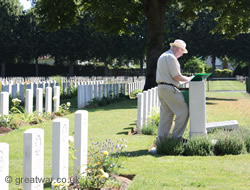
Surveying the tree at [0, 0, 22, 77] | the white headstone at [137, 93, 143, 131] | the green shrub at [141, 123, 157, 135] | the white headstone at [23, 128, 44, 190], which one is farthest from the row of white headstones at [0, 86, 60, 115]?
the tree at [0, 0, 22, 77]

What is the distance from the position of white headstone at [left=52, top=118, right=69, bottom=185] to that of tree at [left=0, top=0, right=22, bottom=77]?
5147 centimetres

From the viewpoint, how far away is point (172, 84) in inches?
322

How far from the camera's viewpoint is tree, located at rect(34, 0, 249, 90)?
2264cm

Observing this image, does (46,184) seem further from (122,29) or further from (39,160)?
(122,29)

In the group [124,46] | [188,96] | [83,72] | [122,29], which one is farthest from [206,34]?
[188,96]

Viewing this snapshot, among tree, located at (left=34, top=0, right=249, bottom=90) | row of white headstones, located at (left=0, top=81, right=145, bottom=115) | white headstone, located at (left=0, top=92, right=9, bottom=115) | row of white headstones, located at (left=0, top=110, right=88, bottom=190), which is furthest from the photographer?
tree, located at (left=34, top=0, right=249, bottom=90)

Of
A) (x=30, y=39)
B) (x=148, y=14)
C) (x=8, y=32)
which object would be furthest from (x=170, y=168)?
(x=30, y=39)

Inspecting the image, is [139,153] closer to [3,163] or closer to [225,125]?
[225,125]

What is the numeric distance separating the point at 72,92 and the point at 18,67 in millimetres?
35410

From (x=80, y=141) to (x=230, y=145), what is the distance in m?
3.72

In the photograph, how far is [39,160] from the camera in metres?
4.09

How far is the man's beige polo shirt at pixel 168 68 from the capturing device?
8031 millimetres

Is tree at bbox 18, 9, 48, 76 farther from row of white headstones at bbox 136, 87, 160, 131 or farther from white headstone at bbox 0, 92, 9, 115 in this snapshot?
row of white headstones at bbox 136, 87, 160, 131

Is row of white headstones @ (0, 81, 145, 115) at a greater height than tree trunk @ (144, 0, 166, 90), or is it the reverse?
tree trunk @ (144, 0, 166, 90)
